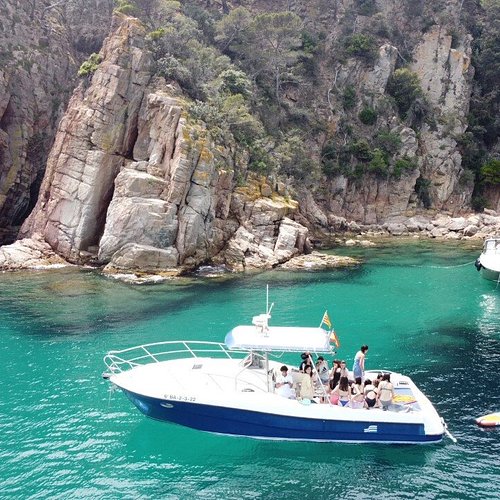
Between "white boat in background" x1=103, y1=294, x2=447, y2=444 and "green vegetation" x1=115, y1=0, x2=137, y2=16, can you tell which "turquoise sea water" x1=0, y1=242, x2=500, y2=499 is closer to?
"white boat in background" x1=103, y1=294, x2=447, y2=444

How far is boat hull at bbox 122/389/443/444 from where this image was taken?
15.9 metres

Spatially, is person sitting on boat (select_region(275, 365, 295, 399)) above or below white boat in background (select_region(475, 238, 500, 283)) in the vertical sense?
below

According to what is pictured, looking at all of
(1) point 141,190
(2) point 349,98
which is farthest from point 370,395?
(2) point 349,98

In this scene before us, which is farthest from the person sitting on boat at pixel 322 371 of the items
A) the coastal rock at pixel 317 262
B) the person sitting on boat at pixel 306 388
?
the coastal rock at pixel 317 262

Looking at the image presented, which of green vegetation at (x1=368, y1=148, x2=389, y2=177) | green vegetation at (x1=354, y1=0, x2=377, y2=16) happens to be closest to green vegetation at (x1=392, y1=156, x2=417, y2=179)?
green vegetation at (x1=368, y1=148, x2=389, y2=177)

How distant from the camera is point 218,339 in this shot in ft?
84.7

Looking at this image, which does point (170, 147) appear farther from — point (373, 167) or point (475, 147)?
point (475, 147)

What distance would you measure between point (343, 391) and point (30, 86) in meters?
53.3

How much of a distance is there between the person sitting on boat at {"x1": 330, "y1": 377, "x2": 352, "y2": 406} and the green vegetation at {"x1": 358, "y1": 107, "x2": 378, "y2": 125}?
61237 millimetres

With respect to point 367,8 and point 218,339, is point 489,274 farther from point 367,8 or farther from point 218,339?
point 367,8

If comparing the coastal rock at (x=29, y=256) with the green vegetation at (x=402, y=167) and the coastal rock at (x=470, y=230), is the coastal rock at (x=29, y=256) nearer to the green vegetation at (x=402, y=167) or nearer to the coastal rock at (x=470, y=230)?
the green vegetation at (x=402, y=167)

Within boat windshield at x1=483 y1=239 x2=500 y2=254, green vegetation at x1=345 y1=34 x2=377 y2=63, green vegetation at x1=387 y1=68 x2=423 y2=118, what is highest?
green vegetation at x1=345 y1=34 x2=377 y2=63

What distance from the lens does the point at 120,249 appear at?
134 ft

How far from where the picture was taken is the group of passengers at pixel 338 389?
53.8ft
